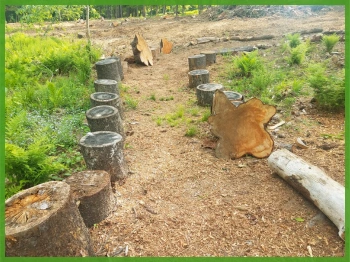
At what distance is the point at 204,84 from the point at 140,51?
4.55 metres

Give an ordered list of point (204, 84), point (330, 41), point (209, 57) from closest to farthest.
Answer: point (204, 84)
point (330, 41)
point (209, 57)

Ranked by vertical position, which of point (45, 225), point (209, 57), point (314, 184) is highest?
point (209, 57)

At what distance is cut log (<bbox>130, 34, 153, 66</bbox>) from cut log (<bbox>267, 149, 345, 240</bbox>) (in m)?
7.73

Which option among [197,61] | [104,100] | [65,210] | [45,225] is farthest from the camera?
[197,61]

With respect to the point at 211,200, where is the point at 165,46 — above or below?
above

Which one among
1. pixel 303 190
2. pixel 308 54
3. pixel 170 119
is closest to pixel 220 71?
pixel 308 54

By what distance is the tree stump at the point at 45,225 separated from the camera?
79.4 inches

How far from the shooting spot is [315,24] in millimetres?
13117

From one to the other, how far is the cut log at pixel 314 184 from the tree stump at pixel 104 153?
6.81 feet

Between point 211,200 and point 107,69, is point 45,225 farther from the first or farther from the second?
point 107,69

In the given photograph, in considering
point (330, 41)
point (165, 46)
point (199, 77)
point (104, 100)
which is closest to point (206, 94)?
point (199, 77)

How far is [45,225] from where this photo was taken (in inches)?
81.7

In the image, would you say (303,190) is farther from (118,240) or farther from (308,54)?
(308,54)

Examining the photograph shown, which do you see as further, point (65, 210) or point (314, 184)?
point (314, 184)
